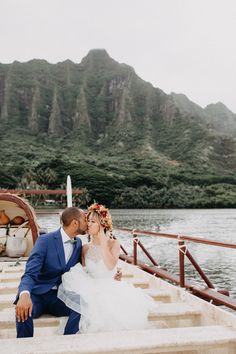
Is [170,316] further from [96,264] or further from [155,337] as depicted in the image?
[155,337]

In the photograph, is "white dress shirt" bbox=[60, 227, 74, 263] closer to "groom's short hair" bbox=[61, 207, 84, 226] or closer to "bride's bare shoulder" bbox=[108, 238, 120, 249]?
"groom's short hair" bbox=[61, 207, 84, 226]

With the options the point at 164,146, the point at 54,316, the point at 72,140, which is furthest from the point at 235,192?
the point at 54,316

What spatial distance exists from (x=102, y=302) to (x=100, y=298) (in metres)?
0.06

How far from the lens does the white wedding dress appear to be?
12.5 ft

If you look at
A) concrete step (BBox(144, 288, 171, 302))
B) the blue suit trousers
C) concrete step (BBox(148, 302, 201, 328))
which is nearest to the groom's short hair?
the blue suit trousers

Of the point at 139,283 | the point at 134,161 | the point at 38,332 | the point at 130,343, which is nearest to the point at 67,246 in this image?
the point at 38,332

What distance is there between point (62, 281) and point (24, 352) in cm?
117

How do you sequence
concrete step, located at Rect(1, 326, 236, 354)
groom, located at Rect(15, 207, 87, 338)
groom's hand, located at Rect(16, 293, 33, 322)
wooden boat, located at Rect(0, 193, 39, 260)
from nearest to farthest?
concrete step, located at Rect(1, 326, 236, 354) < groom's hand, located at Rect(16, 293, 33, 322) < groom, located at Rect(15, 207, 87, 338) < wooden boat, located at Rect(0, 193, 39, 260)

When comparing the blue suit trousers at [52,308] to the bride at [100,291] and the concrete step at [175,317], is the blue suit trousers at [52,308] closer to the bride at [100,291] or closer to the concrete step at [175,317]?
the bride at [100,291]

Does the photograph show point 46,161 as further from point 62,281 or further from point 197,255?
point 62,281

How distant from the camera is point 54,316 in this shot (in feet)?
14.1

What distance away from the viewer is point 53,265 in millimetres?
4051

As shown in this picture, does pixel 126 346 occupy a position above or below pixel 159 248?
above

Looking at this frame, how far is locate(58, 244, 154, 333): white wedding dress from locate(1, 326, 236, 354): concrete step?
397 mm
